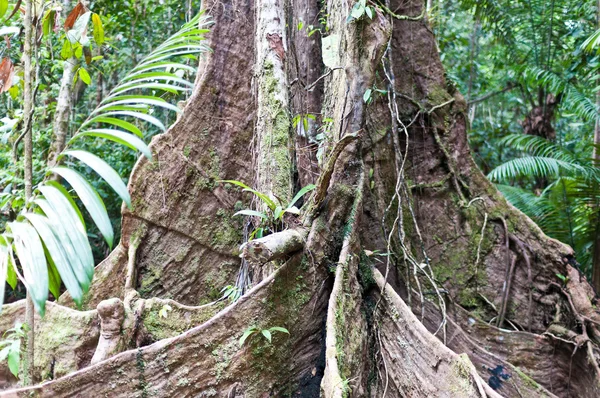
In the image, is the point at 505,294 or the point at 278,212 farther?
the point at 505,294

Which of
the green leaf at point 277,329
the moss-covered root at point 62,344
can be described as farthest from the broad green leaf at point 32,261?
the moss-covered root at point 62,344

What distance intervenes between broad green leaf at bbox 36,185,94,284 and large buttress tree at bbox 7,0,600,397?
104cm

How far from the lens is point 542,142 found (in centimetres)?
620

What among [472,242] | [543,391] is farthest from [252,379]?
[472,242]

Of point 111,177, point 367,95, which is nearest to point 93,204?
point 111,177

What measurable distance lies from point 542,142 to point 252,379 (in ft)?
16.5

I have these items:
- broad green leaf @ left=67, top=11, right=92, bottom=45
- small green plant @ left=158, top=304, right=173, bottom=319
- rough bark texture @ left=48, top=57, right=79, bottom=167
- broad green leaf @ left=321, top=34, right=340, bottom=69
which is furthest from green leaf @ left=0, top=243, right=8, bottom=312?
rough bark texture @ left=48, top=57, right=79, bottom=167

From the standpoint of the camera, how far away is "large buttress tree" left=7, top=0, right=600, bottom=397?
2.54m

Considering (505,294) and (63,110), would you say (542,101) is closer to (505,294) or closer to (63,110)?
(505,294)

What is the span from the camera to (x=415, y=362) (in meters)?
2.60

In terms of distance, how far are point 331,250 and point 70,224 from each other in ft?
5.38

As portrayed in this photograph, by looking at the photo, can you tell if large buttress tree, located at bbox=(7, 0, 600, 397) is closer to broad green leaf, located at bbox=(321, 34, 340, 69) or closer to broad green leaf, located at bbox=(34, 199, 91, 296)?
broad green leaf, located at bbox=(321, 34, 340, 69)

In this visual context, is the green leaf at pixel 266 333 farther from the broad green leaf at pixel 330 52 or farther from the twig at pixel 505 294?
the twig at pixel 505 294

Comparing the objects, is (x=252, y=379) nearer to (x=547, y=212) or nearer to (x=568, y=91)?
(x=547, y=212)
